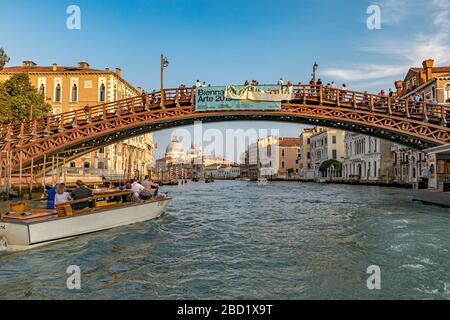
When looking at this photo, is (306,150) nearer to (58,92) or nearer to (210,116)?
(58,92)

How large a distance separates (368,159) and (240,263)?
53.2 metres

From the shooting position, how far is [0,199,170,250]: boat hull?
8.56 m

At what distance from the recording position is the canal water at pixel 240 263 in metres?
5.72

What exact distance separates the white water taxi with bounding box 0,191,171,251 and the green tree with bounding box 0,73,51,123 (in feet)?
70.0

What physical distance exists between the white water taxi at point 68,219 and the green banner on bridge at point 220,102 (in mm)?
10711

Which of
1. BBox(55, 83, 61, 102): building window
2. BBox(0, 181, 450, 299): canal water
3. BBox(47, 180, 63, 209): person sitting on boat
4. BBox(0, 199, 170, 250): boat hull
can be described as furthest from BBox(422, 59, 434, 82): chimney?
BBox(55, 83, 61, 102): building window

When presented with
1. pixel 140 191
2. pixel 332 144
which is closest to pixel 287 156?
pixel 332 144

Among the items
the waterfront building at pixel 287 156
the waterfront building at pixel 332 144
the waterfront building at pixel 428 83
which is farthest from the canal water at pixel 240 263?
the waterfront building at pixel 287 156

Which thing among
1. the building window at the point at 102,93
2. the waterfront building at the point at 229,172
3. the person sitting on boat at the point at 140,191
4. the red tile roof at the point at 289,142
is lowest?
the waterfront building at the point at 229,172

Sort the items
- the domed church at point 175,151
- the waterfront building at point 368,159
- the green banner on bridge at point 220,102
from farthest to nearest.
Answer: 1. the domed church at point 175,151
2. the waterfront building at point 368,159
3. the green banner on bridge at point 220,102

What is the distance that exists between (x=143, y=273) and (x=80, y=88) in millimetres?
41884

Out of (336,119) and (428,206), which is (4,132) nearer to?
(336,119)

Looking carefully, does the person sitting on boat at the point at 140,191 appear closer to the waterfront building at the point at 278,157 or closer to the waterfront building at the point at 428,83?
the waterfront building at the point at 428,83

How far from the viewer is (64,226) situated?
375 inches
